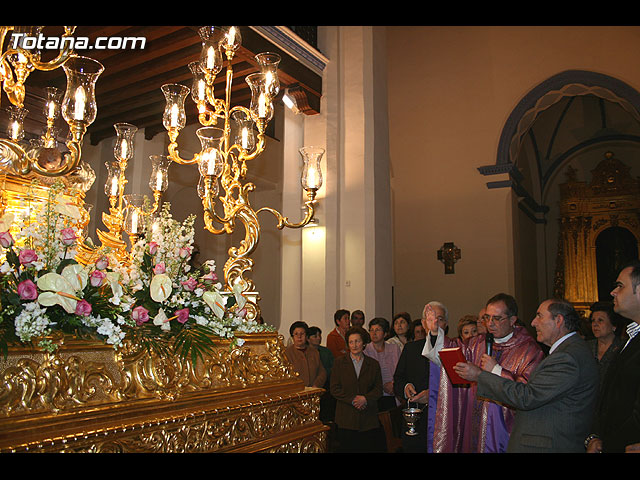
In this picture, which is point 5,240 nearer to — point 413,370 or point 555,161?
point 413,370

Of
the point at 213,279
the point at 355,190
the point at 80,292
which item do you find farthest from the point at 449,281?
the point at 80,292

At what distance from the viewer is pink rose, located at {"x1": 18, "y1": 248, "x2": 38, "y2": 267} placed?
7.42 ft

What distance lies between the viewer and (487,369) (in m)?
3.08

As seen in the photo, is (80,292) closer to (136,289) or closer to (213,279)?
(136,289)

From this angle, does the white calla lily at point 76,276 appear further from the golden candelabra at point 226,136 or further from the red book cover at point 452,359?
the red book cover at point 452,359

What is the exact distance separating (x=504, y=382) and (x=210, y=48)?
2482mm

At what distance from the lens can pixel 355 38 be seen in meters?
8.03

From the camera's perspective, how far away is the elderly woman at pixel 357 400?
4.77m

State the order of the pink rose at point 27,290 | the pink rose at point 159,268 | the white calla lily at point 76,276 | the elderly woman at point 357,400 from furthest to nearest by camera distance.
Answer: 1. the elderly woman at point 357,400
2. the pink rose at point 159,268
3. the white calla lily at point 76,276
4. the pink rose at point 27,290

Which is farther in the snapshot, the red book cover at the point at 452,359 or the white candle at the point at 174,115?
the white candle at the point at 174,115

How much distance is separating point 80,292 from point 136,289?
378 millimetres

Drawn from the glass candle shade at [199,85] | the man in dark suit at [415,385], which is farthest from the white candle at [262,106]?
the man in dark suit at [415,385]

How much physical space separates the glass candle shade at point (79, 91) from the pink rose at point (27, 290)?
838 millimetres

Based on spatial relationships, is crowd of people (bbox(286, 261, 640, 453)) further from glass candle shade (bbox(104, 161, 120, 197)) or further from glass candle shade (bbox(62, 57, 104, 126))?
glass candle shade (bbox(104, 161, 120, 197))
